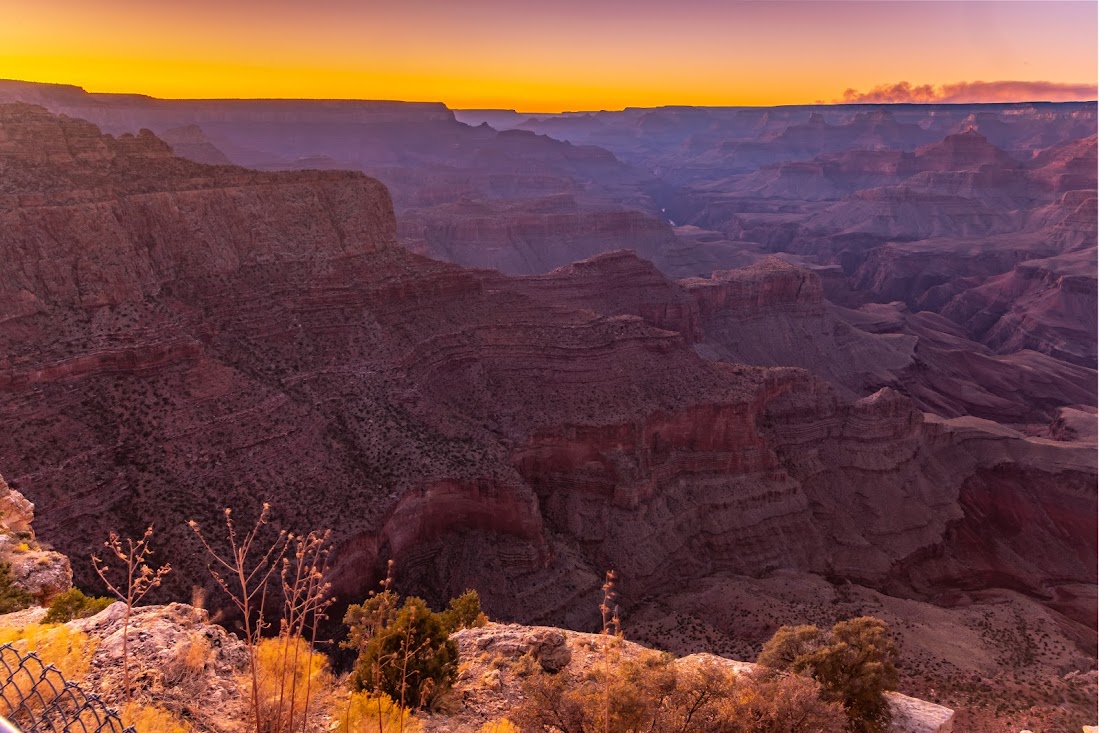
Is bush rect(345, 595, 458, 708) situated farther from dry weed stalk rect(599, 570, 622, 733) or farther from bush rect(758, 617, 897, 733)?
bush rect(758, 617, 897, 733)

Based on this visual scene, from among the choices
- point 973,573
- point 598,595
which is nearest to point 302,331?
point 598,595

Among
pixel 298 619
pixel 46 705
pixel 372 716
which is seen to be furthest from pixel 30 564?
pixel 46 705

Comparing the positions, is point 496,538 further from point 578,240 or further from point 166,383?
point 578,240

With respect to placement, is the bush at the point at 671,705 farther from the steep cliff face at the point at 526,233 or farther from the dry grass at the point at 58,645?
the steep cliff face at the point at 526,233

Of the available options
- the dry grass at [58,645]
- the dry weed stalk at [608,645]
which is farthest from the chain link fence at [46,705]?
the dry weed stalk at [608,645]

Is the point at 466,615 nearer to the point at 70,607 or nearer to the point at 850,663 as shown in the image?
the point at 70,607

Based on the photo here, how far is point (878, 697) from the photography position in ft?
72.5

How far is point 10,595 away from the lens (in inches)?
686

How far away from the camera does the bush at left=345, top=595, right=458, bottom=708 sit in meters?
15.6

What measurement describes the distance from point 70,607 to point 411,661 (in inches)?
347

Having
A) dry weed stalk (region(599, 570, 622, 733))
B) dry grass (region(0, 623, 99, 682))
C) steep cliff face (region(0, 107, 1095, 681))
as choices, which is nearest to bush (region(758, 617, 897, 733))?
dry weed stalk (region(599, 570, 622, 733))

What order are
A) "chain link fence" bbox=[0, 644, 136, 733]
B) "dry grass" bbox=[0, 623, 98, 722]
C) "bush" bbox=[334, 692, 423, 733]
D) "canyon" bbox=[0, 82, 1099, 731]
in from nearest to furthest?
1. "chain link fence" bbox=[0, 644, 136, 733]
2. "dry grass" bbox=[0, 623, 98, 722]
3. "bush" bbox=[334, 692, 423, 733]
4. "canyon" bbox=[0, 82, 1099, 731]

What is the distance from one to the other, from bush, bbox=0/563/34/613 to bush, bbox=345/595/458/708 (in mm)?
8446

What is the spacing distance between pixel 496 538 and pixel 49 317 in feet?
86.8
